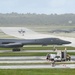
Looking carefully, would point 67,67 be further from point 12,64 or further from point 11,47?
point 11,47

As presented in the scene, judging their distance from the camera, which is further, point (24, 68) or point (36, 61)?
point (36, 61)

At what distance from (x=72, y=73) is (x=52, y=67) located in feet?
19.7

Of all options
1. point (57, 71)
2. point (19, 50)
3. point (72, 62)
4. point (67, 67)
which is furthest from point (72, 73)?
point (19, 50)

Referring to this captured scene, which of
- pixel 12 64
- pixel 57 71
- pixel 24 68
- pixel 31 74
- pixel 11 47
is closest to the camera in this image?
pixel 31 74

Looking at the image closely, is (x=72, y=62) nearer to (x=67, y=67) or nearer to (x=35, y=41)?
(x=67, y=67)

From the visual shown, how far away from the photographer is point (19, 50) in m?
70.9

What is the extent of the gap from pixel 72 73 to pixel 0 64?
1226 cm

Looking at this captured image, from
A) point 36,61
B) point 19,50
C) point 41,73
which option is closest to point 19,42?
point 19,50

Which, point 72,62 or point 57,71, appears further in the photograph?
point 72,62

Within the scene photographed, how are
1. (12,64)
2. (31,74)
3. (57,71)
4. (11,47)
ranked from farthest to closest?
(11,47) → (12,64) → (57,71) → (31,74)

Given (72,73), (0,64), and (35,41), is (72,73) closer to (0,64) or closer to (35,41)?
(0,64)

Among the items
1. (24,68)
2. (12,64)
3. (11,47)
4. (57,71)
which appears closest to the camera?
(57,71)

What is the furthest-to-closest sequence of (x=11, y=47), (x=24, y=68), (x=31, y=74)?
1. (x=11, y=47)
2. (x=24, y=68)
3. (x=31, y=74)

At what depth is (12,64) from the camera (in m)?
48.8
